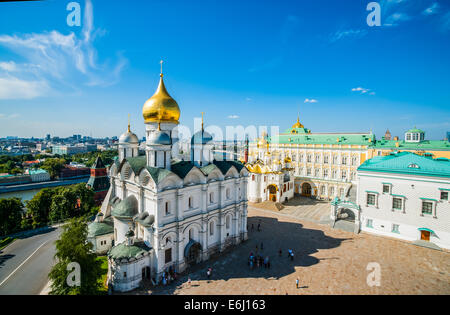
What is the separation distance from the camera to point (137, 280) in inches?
529

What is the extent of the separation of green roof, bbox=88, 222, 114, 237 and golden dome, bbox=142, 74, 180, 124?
975 cm

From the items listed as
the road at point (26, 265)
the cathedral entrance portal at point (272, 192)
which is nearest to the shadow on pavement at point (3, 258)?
the road at point (26, 265)

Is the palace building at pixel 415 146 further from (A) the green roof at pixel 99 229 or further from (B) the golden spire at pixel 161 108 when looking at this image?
(A) the green roof at pixel 99 229

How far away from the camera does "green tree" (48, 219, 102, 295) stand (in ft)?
34.2

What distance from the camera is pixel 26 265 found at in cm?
1590

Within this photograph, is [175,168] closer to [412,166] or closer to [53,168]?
[412,166]

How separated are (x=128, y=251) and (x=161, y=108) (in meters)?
10.6

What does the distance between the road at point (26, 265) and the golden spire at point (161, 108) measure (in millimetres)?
10536

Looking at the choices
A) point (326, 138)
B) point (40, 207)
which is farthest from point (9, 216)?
point (326, 138)

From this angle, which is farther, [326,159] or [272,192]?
[326,159]

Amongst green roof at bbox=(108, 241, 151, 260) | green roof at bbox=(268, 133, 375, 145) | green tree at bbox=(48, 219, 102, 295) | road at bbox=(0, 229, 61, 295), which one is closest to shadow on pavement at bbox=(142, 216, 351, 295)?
green roof at bbox=(108, 241, 151, 260)

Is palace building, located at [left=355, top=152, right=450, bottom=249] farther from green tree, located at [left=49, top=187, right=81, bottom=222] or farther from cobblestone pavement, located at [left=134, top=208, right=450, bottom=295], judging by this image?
green tree, located at [left=49, top=187, right=81, bottom=222]
